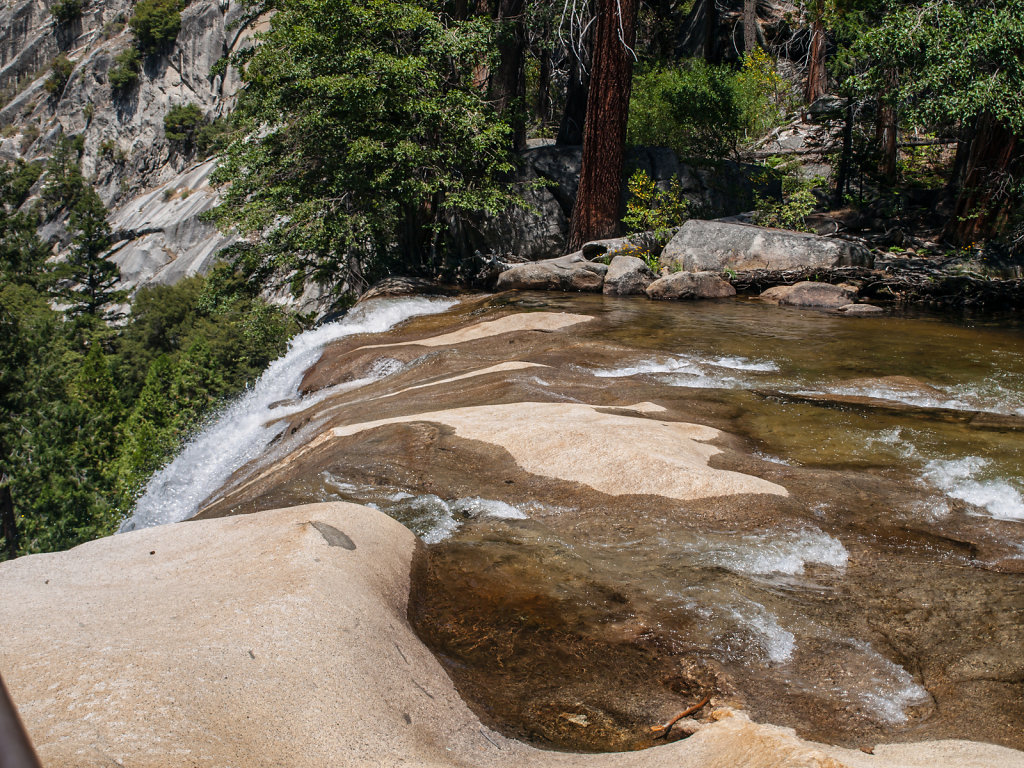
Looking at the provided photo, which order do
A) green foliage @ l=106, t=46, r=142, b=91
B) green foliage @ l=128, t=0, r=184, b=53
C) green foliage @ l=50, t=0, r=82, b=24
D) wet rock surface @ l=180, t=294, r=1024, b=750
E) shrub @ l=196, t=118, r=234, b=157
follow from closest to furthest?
1. wet rock surface @ l=180, t=294, r=1024, b=750
2. shrub @ l=196, t=118, r=234, b=157
3. green foliage @ l=128, t=0, r=184, b=53
4. green foliage @ l=106, t=46, r=142, b=91
5. green foliage @ l=50, t=0, r=82, b=24

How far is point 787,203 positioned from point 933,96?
4530 millimetres

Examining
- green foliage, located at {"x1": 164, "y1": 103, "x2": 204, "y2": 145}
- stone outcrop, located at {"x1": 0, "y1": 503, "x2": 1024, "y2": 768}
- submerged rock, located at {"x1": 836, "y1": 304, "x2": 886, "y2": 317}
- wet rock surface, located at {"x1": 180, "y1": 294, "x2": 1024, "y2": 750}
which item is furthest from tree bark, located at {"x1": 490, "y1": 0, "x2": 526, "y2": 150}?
green foliage, located at {"x1": 164, "y1": 103, "x2": 204, "y2": 145}

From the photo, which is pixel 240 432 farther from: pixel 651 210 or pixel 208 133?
pixel 208 133

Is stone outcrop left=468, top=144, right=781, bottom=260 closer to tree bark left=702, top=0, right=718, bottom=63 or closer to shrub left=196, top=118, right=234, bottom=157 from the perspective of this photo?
tree bark left=702, top=0, right=718, bottom=63

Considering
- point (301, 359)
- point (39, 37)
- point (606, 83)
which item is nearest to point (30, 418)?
point (301, 359)

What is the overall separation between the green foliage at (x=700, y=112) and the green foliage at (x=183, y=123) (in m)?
45.4

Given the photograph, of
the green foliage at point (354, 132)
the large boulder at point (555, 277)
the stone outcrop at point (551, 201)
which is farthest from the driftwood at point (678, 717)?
the stone outcrop at point (551, 201)

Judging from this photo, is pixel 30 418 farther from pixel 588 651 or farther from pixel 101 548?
pixel 588 651

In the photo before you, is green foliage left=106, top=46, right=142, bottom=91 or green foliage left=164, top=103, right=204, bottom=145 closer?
green foliage left=164, top=103, right=204, bottom=145

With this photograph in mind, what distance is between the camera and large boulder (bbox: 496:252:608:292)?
13.8 meters

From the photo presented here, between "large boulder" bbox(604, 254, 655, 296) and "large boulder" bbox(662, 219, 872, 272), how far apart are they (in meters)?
0.76

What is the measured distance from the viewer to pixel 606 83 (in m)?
14.8

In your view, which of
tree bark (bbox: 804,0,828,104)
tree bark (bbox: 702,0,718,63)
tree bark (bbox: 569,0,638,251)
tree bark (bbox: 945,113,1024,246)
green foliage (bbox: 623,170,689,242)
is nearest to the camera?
tree bark (bbox: 945,113,1024,246)

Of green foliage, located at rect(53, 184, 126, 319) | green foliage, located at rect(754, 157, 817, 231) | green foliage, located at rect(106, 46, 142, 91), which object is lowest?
green foliage, located at rect(53, 184, 126, 319)
